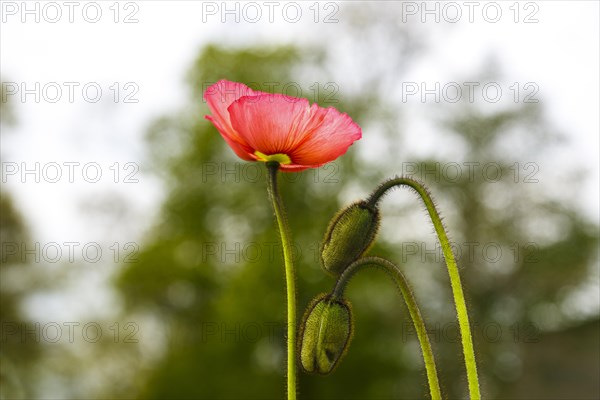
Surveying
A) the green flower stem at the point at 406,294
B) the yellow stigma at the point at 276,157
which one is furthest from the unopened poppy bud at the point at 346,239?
the yellow stigma at the point at 276,157

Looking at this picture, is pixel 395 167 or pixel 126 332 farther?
pixel 126 332

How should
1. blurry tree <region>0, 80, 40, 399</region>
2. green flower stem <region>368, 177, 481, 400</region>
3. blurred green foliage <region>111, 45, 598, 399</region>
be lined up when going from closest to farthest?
1. green flower stem <region>368, 177, 481, 400</region>
2. blurred green foliage <region>111, 45, 598, 399</region>
3. blurry tree <region>0, 80, 40, 399</region>

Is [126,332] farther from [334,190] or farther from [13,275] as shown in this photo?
[334,190]

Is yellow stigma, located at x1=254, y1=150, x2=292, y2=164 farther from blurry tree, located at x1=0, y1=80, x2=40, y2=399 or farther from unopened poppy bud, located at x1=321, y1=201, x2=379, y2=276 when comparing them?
blurry tree, located at x1=0, y1=80, x2=40, y2=399

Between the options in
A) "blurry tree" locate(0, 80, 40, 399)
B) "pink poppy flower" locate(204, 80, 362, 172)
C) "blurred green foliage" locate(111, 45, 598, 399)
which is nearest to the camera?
"pink poppy flower" locate(204, 80, 362, 172)

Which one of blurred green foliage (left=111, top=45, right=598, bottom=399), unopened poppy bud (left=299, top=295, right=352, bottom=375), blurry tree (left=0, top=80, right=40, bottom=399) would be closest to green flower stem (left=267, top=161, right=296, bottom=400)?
unopened poppy bud (left=299, top=295, right=352, bottom=375)

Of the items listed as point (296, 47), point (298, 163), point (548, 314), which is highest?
point (296, 47)

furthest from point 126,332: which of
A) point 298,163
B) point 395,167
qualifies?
point 298,163
